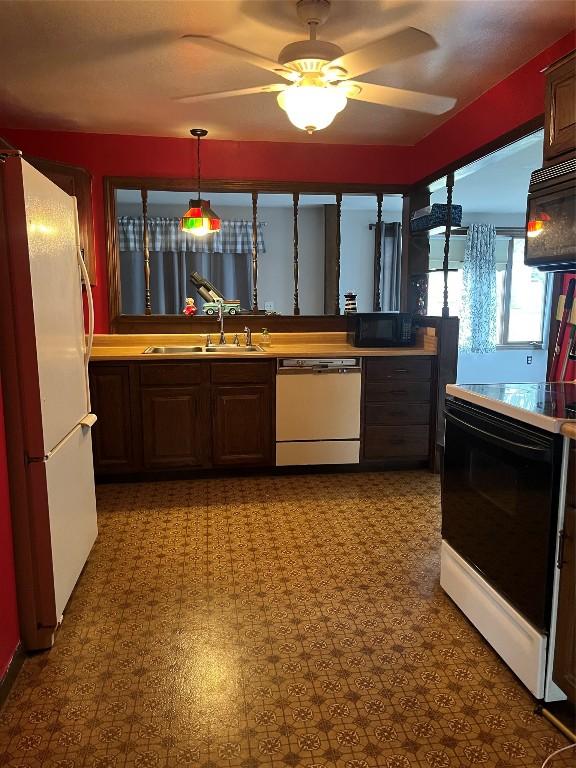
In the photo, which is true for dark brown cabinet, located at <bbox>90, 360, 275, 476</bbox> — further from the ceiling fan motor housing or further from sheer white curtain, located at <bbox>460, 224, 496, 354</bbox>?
sheer white curtain, located at <bbox>460, 224, 496, 354</bbox>

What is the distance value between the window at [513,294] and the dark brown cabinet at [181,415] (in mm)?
4024

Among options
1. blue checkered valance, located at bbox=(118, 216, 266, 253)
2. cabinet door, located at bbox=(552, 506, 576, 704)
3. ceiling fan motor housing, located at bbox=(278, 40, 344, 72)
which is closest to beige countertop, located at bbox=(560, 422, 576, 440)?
cabinet door, located at bbox=(552, 506, 576, 704)

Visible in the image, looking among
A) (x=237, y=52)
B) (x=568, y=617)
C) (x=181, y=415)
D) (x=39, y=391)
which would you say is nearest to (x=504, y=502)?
(x=568, y=617)

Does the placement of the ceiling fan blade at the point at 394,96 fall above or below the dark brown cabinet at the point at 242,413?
above

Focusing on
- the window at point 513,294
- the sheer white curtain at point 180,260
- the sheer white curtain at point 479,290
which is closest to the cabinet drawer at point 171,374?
the sheer white curtain at point 180,260

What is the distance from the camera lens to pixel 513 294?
7.02 meters

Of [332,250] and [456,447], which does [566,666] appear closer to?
[456,447]

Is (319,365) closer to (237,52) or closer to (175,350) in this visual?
(175,350)

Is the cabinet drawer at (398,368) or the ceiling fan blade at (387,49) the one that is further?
the cabinet drawer at (398,368)

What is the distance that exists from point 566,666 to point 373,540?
1.33m

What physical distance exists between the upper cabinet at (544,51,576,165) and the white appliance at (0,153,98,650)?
6.38ft

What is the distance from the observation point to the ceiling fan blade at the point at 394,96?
230 centimetres

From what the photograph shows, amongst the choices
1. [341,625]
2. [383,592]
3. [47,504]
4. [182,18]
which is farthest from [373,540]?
[182,18]

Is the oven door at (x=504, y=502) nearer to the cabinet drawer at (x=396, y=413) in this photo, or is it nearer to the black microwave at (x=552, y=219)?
the black microwave at (x=552, y=219)
